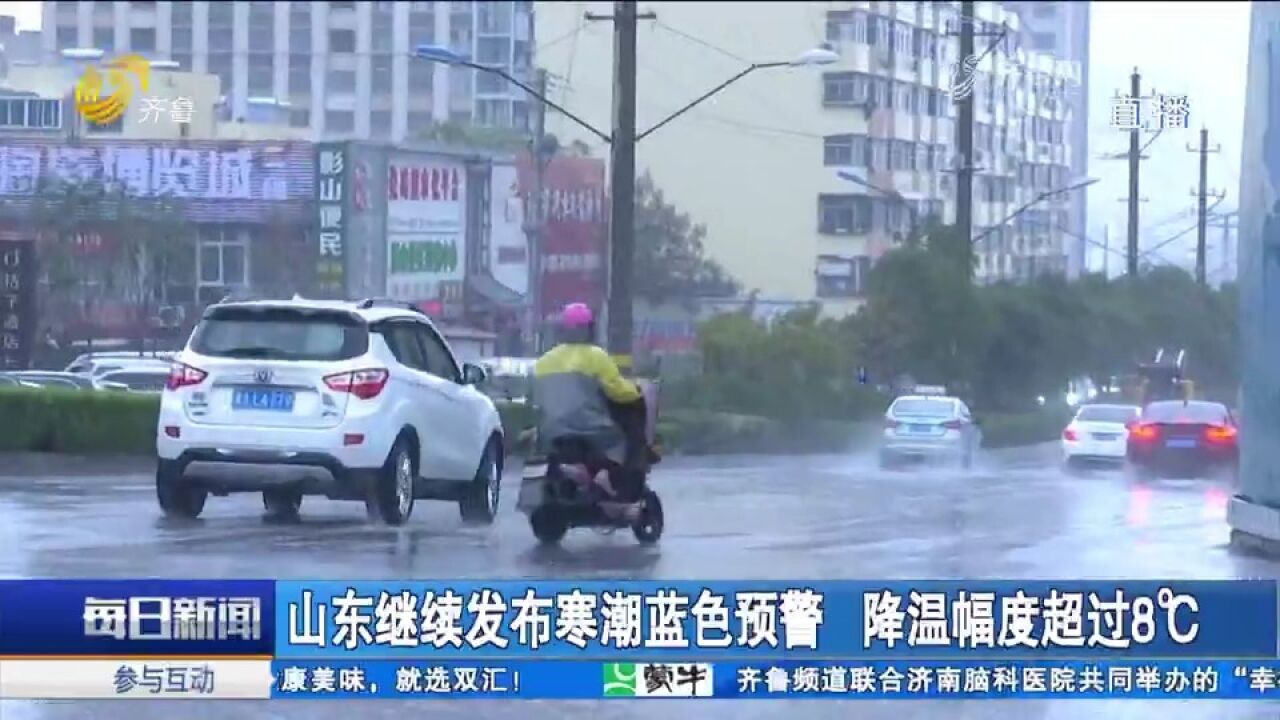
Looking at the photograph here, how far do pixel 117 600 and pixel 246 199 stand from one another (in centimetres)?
2011

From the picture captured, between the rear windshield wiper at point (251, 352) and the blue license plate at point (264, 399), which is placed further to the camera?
the rear windshield wiper at point (251, 352)

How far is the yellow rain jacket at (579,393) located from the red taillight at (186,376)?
90.5 inches

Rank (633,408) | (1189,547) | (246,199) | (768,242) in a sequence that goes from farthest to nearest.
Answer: (768,242)
(246,199)
(1189,547)
(633,408)

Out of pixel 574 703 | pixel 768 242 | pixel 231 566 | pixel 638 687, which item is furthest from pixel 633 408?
pixel 768 242

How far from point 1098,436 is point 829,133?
10227mm

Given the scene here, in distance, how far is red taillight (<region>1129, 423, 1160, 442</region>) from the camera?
3175cm

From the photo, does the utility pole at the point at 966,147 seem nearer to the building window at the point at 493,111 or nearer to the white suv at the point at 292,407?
the white suv at the point at 292,407

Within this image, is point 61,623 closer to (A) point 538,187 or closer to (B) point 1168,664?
(B) point 1168,664

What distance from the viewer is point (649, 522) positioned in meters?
16.0

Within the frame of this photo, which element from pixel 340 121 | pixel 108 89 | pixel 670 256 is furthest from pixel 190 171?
pixel 340 121

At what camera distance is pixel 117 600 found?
8781 millimetres

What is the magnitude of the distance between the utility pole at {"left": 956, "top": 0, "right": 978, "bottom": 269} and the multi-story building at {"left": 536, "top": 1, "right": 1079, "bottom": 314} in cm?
25

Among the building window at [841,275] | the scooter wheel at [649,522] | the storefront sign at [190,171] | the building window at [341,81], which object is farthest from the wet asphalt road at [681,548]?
the building window at [341,81]

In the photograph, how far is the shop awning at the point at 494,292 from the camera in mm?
29219
